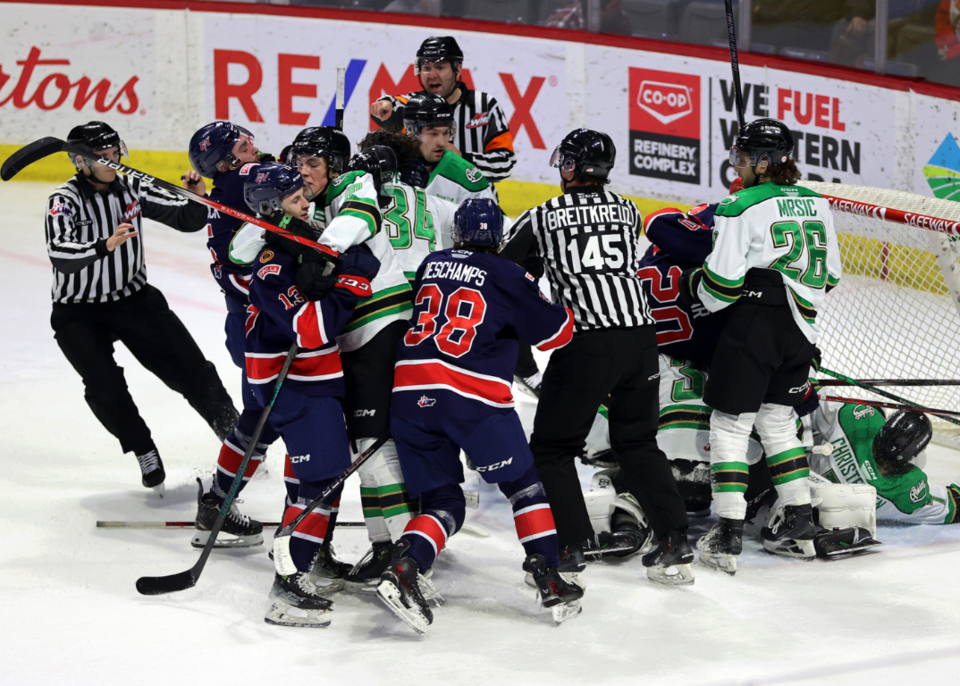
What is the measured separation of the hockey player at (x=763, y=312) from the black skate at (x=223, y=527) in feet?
5.16

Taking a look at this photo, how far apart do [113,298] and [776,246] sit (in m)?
2.52

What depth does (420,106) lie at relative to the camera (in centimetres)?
428

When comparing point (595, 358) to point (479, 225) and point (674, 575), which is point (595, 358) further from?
point (674, 575)

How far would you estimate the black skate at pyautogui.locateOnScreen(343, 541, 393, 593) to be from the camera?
3.79 metres

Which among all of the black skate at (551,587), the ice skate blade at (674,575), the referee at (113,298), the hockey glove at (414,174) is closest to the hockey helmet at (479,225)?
the hockey glove at (414,174)

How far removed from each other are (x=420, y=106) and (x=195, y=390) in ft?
4.80

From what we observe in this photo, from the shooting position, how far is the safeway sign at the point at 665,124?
27.5ft

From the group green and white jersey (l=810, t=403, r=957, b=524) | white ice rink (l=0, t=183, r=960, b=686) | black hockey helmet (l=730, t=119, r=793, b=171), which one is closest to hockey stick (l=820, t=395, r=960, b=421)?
green and white jersey (l=810, t=403, r=957, b=524)

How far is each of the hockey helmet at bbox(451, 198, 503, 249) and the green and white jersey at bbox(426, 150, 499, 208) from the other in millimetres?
916

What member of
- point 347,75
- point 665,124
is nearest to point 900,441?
point 665,124

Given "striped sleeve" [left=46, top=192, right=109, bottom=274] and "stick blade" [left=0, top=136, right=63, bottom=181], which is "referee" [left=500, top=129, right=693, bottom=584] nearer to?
"stick blade" [left=0, top=136, right=63, bottom=181]

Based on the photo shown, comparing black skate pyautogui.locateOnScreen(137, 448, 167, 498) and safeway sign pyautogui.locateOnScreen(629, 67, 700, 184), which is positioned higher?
safeway sign pyautogui.locateOnScreen(629, 67, 700, 184)

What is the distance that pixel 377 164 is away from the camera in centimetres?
383

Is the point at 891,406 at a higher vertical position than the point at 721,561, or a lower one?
higher
